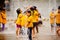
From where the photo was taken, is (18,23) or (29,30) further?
(18,23)

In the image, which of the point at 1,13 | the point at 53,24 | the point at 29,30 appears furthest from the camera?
the point at 53,24

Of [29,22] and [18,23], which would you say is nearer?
[29,22]

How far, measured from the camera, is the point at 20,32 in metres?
10.7

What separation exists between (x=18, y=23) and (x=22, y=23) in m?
0.19

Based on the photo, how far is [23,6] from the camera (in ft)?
78.2

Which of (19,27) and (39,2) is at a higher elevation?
(39,2)

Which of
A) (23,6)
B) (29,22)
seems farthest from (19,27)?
(23,6)

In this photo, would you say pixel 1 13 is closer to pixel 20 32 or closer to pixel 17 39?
pixel 20 32

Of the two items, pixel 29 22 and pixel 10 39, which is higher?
pixel 29 22

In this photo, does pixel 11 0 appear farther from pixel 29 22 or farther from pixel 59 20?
pixel 29 22

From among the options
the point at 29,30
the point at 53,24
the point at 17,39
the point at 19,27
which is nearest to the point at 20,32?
the point at 19,27

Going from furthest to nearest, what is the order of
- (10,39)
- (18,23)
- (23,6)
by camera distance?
(23,6) → (18,23) → (10,39)

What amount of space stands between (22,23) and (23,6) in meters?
13.6

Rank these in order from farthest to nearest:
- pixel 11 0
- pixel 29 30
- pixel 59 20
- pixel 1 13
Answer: pixel 11 0
pixel 1 13
pixel 59 20
pixel 29 30
